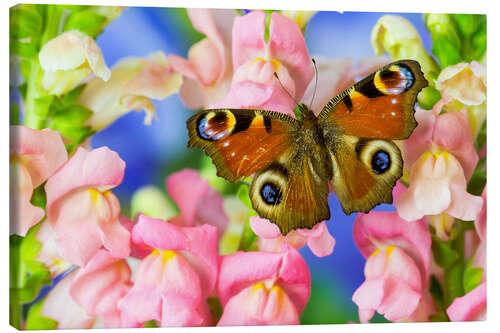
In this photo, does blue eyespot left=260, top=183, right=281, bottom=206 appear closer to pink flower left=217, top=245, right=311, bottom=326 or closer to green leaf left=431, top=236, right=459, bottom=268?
pink flower left=217, top=245, right=311, bottom=326

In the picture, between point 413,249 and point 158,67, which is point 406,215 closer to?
point 413,249

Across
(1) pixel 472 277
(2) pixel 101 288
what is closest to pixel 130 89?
(2) pixel 101 288

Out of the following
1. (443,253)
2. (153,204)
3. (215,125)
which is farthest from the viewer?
(443,253)

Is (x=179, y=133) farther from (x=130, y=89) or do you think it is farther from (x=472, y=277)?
(x=472, y=277)

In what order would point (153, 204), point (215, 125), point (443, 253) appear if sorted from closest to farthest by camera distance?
1. point (215, 125)
2. point (153, 204)
3. point (443, 253)

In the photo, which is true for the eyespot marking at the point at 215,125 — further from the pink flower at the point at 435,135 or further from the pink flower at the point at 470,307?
the pink flower at the point at 470,307

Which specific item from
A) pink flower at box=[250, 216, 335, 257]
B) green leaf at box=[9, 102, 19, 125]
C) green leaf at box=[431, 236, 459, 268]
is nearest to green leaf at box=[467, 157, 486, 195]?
green leaf at box=[431, 236, 459, 268]
